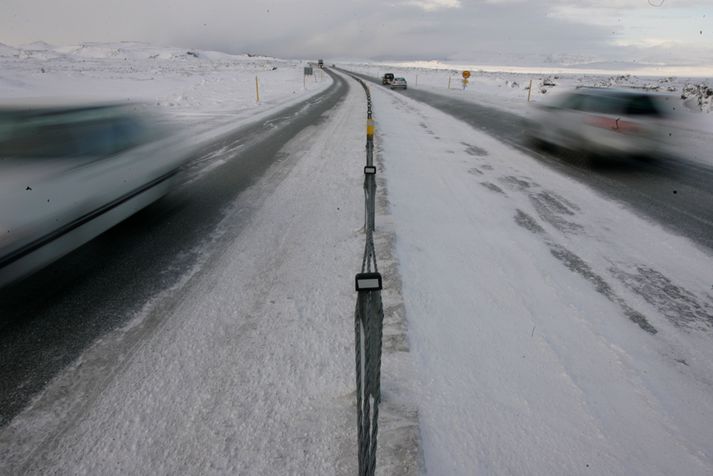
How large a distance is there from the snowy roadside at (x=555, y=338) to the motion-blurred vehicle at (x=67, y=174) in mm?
3241

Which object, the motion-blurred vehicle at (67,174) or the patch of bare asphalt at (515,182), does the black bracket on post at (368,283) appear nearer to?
the motion-blurred vehicle at (67,174)

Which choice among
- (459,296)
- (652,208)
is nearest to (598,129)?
(652,208)

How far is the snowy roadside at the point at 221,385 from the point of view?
215cm

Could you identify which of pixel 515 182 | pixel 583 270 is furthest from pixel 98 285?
pixel 515 182

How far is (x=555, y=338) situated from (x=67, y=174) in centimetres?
467

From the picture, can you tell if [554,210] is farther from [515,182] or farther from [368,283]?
[368,283]

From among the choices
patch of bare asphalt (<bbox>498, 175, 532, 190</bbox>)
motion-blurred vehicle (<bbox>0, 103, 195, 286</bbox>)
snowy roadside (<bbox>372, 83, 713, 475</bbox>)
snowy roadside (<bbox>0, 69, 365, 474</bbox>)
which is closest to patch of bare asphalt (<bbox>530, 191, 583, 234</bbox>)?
snowy roadside (<bbox>372, 83, 713, 475</bbox>)

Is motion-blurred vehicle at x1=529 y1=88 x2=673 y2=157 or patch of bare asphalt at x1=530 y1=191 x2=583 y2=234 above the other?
motion-blurred vehicle at x1=529 y1=88 x2=673 y2=157

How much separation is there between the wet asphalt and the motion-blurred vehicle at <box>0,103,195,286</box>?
0.25 metres

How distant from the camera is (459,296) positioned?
366 cm

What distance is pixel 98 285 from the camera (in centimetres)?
382

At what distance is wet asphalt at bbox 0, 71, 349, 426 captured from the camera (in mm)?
2807

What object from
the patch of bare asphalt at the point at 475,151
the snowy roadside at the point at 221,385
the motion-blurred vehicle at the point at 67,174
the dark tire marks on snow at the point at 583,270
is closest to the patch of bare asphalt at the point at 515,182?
the dark tire marks on snow at the point at 583,270

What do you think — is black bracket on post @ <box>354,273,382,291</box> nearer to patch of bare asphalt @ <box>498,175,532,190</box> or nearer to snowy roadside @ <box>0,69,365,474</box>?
snowy roadside @ <box>0,69,365,474</box>
